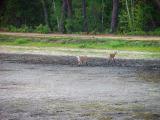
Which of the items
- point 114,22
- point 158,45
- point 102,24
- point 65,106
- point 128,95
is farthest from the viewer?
point 102,24

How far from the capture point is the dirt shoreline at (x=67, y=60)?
29389mm

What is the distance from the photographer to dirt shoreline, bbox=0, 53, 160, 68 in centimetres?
2939

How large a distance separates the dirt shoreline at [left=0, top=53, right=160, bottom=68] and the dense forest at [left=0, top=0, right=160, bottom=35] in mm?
13289

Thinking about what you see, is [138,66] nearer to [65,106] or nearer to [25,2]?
[65,106]

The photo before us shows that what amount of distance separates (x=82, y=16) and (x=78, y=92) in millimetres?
30930

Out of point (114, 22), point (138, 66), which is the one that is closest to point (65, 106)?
point (138, 66)

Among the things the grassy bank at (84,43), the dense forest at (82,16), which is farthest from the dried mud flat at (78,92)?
the dense forest at (82,16)

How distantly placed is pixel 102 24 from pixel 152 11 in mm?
6313

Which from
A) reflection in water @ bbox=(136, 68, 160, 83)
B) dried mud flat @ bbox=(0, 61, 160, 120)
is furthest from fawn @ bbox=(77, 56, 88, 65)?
reflection in water @ bbox=(136, 68, 160, 83)

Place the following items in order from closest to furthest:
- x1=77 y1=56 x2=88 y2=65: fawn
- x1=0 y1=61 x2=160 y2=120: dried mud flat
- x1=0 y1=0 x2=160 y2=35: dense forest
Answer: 1. x1=0 y1=61 x2=160 y2=120: dried mud flat
2. x1=77 y1=56 x2=88 y2=65: fawn
3. x1=0 y1=0 x2=160 y2=35: dense forest

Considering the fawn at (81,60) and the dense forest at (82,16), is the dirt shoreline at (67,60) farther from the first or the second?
the dense forest at (82,16)

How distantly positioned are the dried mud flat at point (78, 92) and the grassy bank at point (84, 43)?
5.99m

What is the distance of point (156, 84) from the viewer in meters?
21.8

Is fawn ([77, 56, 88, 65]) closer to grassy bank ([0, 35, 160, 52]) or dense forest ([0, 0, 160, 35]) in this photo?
grassy bank ([0, 35, 160, 52])
